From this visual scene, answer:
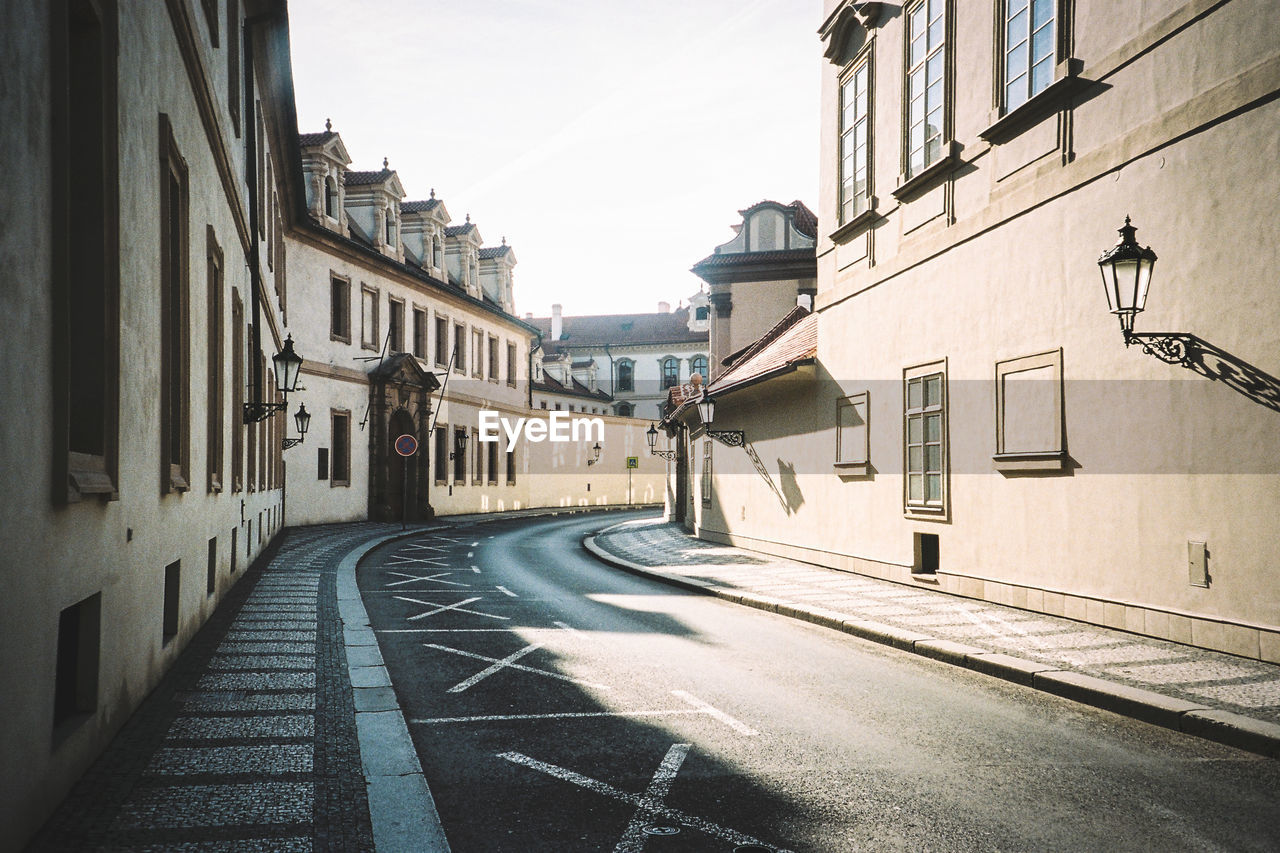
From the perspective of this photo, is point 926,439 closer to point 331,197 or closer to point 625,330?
point 331,197

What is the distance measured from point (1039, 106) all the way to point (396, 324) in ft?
94.7

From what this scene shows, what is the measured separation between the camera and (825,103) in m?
18.3

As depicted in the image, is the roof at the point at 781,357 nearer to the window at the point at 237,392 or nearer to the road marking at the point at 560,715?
the window at the point at 237,392

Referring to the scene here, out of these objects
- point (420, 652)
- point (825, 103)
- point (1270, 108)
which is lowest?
point (420, 652)

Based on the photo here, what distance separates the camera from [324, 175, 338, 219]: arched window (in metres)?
32.6

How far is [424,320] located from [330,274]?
7.33 meters

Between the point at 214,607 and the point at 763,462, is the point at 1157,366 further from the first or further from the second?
the point at 763,462

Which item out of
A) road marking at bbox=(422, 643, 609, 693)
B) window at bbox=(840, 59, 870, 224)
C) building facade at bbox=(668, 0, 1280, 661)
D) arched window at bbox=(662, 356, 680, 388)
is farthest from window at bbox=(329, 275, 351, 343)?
arched window at bbox=(662, 356, 680, 388)

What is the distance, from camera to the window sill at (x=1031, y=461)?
11055 mm

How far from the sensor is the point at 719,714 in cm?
698

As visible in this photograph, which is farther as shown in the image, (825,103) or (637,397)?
(637,397)

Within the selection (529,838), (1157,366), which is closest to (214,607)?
(529,838)

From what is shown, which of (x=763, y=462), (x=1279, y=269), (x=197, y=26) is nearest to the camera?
(x=1279, y=269)

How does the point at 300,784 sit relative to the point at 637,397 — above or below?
below
